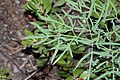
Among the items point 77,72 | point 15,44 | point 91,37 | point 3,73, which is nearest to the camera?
point 91,37

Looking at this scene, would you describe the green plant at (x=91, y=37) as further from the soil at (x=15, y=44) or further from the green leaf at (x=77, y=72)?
the soil at (x=15, y=44)

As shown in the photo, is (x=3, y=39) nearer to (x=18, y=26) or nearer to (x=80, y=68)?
(x=18, y=26)

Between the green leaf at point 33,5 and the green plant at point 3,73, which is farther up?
the green leaf at point 33,5

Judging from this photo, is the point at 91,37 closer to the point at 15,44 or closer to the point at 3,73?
the point at 3,73

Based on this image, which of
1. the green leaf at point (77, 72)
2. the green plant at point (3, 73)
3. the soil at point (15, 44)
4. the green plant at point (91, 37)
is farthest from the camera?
the soil at point (15, 44)

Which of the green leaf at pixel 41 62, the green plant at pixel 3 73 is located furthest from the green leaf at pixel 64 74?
the green plant at pixel 3 73

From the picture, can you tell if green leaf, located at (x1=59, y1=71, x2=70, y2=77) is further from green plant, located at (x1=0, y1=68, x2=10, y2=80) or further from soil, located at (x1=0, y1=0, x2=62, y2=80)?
green plant, located at (x1=0, y1=68, x2=10, y2=80)

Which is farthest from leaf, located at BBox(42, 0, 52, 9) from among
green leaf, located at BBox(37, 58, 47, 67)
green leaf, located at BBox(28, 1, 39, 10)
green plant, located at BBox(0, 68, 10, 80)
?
green plant, located at BBox(0, 68, 10, 80)

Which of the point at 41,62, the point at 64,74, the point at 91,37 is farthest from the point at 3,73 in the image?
the point at 91,37
